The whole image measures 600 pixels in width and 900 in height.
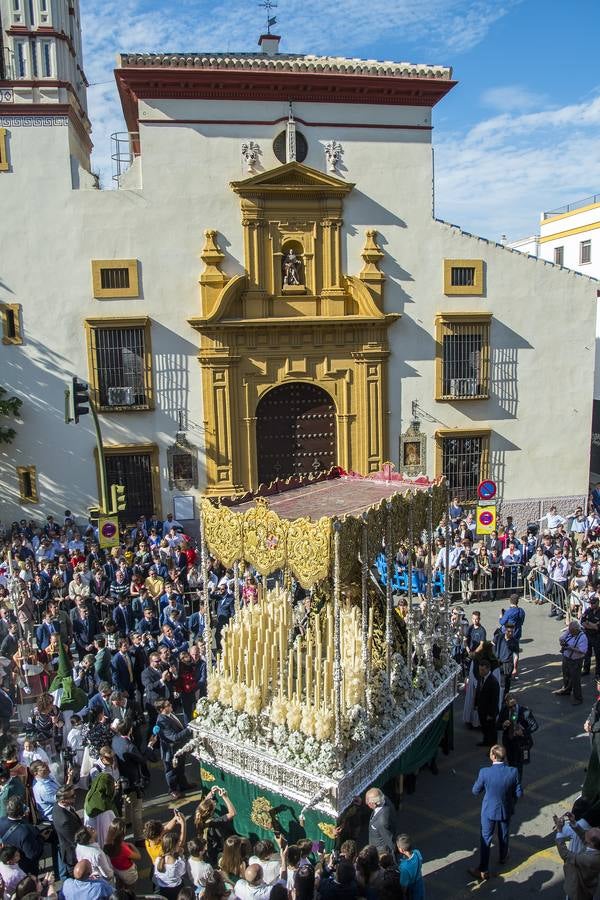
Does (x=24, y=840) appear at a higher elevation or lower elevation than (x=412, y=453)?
lower

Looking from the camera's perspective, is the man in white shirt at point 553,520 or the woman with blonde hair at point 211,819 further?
the man in white shirt at point 553,520

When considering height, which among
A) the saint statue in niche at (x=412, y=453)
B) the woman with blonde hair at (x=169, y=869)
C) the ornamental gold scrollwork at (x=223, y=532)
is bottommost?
the woman with blonde hair at (x=169, y=869)

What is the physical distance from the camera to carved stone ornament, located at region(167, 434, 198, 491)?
2052 centimetres

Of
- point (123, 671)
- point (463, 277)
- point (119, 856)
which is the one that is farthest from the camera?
point (463, 277)

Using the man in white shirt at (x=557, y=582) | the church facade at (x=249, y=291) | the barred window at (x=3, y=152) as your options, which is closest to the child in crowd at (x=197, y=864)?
the man in white shirt at (x=557, y=582)

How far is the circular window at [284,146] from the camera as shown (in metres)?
20.5

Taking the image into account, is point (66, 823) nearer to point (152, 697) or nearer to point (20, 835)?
point (20, 835)

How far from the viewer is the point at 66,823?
7.11 m

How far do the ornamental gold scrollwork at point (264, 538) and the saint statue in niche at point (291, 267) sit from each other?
12.8 meters

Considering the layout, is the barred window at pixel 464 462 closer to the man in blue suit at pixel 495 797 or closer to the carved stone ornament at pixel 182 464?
the carved stone ornament at pixel 182 464

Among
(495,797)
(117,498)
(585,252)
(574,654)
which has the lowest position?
(574,654)

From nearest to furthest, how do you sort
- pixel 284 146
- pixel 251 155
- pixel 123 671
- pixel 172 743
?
1. pixel 172 743
2. pixel 123 671
3. pixel 251 155
4. pixel 284 146

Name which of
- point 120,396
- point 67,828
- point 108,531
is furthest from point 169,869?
point 120,396

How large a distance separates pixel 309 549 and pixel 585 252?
30.3 meters
